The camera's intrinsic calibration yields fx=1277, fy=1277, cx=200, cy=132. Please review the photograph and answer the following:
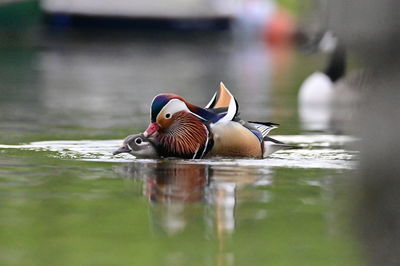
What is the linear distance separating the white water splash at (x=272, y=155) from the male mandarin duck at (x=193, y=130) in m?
0.08

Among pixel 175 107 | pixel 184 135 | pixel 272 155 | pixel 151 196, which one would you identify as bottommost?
pixel 151 196

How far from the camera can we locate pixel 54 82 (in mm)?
22141

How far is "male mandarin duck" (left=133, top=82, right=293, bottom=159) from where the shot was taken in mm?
8438

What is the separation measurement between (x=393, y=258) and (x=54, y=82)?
18374 millimetres

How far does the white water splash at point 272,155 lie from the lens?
851 centimetres

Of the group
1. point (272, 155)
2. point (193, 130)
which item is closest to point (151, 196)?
point (193, 130)

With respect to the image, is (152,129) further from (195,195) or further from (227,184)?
(195,195)

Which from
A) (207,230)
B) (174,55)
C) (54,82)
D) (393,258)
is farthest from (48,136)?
(174,55)

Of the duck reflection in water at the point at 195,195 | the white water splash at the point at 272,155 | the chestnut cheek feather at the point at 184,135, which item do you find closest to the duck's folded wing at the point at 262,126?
the white water splash at the point at 272,155

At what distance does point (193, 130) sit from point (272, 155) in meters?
0.92

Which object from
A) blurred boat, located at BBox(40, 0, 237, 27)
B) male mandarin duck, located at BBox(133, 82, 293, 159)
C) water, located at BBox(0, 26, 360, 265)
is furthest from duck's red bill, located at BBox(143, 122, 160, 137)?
blurred boat, located at BBox(40, 0, 237, 27)

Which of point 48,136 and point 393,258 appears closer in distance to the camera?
point 393,258

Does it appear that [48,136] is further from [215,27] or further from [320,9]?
[215,27]

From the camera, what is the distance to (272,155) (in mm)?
9133
